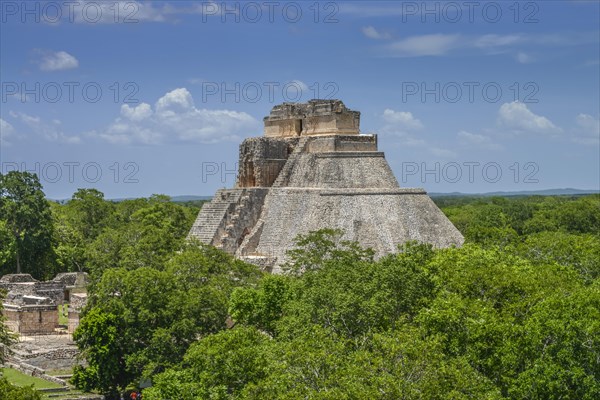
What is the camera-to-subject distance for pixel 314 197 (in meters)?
38.1

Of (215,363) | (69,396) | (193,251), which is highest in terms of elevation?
(193,251)

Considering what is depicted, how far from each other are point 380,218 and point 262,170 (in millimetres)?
6987

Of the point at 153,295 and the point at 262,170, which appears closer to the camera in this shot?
the point at 153,295

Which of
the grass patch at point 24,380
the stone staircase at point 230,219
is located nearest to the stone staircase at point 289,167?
the stone staircase at point 230,219

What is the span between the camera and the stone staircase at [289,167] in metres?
40.3

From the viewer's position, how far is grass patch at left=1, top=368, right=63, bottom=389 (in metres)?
30.2

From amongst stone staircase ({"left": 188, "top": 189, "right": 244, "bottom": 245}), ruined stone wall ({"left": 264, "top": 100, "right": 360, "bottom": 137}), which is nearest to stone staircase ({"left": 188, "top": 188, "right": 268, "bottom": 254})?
stone staircase ({"left": 188, "top": 189, "right": 244, "bottom": 245})

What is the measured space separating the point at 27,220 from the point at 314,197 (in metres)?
19.3

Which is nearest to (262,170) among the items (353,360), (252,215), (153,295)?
(252,215)

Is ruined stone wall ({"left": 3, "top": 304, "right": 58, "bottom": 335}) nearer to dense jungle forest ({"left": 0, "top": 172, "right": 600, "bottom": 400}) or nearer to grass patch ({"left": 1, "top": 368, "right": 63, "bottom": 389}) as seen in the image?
dense jungle forest ({"left": 0, "top": 172, "right": 600, "bottom": 400})

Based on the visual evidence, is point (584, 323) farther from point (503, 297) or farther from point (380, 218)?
point (380, 218)

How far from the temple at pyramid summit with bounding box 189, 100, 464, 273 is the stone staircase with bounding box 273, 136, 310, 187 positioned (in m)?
0.05

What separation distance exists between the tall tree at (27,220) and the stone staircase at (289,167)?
638 inches

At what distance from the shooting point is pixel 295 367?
62.7ft
